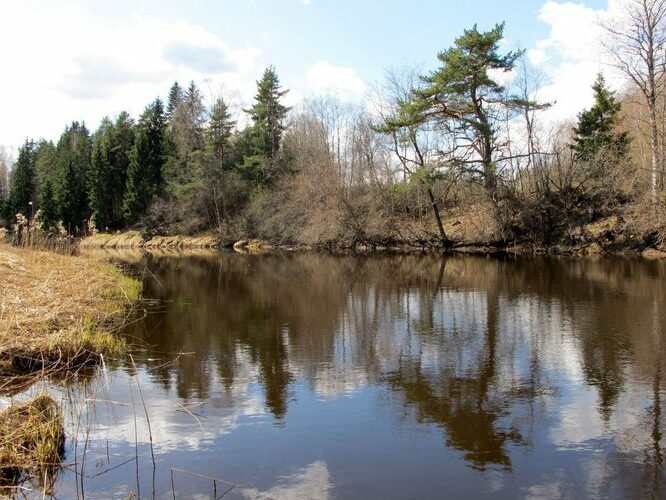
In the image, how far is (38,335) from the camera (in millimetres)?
9703

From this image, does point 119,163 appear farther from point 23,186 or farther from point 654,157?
point 654,157

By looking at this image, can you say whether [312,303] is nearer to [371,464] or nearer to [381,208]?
[371,464]

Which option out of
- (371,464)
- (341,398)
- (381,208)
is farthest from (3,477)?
(381,208)

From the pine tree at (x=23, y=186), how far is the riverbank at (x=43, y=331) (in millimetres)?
59239

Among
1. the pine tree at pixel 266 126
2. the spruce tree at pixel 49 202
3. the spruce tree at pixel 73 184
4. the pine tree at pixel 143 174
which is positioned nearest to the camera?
the pine tree at pixel 266 126

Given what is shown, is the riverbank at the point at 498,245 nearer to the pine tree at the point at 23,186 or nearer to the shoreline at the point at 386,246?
the shoreline at the point at 386,246

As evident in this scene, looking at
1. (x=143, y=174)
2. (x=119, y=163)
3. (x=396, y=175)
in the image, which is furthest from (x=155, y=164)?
(x=396, y=175)

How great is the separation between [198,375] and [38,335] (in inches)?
113

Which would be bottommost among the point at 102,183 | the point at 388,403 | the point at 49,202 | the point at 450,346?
the point at 388,403

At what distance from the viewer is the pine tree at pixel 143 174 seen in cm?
6619

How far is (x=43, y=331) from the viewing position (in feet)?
32.7

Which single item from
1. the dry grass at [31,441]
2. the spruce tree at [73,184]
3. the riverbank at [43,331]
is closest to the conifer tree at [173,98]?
the spruce tree at [73,184]

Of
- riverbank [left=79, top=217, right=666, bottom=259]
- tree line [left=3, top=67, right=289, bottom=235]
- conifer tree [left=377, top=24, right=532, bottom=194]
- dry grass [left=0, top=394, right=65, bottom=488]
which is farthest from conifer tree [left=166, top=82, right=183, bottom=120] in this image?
dry grass [left=0, top=394, right=65, bottom=488]

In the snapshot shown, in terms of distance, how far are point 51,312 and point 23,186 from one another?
231 ft
